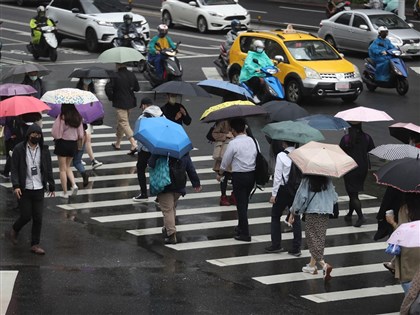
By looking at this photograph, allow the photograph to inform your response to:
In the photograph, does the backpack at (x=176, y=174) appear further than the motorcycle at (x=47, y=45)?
No

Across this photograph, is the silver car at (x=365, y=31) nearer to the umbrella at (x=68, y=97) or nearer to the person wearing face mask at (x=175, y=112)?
the person wearing face mask at (x=175, y=112)

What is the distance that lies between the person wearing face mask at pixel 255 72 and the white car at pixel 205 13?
15.5 m

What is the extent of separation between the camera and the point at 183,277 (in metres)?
14.6

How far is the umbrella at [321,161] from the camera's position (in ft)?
47.2

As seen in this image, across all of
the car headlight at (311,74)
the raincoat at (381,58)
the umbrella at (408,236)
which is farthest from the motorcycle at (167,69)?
the umbrella at (408,236)

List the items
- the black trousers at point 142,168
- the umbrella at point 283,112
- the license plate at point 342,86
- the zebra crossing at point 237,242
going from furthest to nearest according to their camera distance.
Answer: the license plate at point 342,86 → the black trousers at point 142,168 → the umbrella at point 283,112 → the zebra crossing at point 237,242

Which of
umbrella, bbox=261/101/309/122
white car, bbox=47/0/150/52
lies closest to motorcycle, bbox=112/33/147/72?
white car, bbox=47/0/150/52

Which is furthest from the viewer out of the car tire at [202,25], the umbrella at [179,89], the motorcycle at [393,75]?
the car tire at [202,25]

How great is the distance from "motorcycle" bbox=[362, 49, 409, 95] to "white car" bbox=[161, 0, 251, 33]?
11404mm

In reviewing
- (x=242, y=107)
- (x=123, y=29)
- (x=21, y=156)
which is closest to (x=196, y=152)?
(x=242, y=107)

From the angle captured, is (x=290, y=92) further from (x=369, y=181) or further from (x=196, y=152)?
(x=369, y=181)

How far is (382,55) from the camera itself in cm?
2991

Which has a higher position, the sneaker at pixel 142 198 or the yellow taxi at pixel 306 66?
the sneaker at pixel 142 198

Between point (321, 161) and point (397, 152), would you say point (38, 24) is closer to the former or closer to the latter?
point (397, 152)
